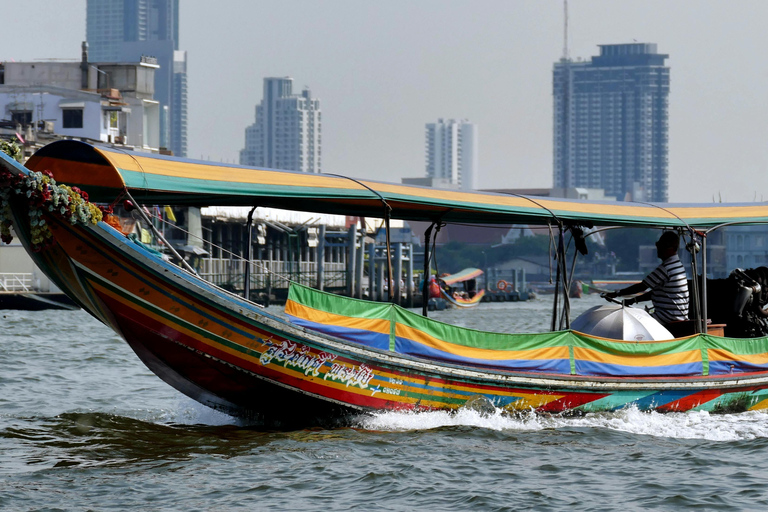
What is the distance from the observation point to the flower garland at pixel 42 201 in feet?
32.8

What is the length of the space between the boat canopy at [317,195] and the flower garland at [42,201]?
414 mm

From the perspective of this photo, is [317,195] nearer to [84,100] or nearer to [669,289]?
[669,289]

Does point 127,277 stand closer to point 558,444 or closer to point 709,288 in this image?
point 558,444

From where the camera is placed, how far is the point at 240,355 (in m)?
11.0

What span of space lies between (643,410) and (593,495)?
140 inches

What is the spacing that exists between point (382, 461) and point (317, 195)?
2728mm

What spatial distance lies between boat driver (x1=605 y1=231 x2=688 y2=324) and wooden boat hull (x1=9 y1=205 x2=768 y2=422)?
188 cm

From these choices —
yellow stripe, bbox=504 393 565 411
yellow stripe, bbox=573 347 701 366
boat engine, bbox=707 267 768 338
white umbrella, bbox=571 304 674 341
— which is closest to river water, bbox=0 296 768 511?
yellow stripe, bbox=504 393 565 411

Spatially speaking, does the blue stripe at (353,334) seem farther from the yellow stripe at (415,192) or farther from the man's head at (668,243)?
the man's head at (668,243)

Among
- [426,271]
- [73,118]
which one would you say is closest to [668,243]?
[426,271]

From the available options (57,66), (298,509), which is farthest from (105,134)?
(298,509)

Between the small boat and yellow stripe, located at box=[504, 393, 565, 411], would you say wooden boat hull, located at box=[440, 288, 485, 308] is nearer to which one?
the small boat

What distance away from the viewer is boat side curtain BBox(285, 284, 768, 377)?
11492 mm

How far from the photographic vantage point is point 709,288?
15.3m
